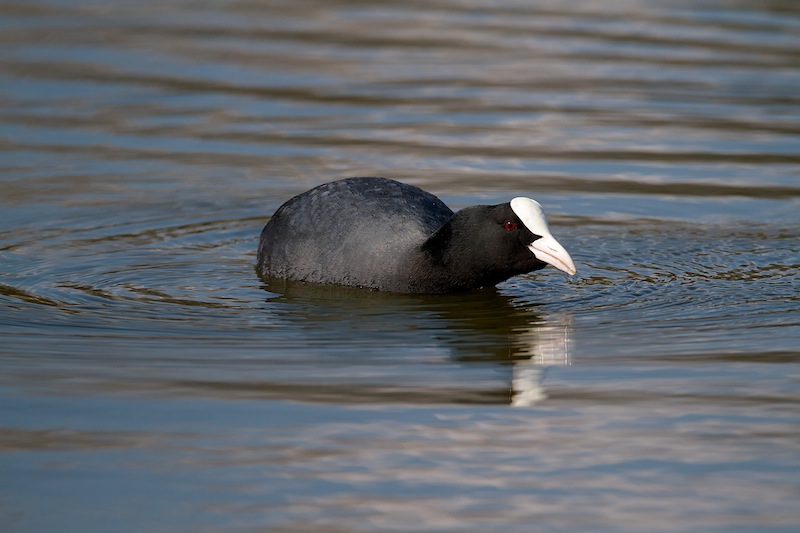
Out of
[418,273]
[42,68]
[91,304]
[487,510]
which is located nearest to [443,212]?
[418,273]

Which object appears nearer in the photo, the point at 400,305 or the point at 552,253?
the point at 552,253

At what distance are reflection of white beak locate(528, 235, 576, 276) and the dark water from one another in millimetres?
254

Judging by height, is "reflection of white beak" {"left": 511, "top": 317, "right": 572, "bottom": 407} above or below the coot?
below

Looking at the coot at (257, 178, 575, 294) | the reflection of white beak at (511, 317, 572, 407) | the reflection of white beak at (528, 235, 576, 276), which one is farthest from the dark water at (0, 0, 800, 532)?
the reflection of white beak at (528, 235, 576, 276)

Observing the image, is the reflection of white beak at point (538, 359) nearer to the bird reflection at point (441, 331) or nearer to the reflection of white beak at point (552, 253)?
the bird reflection at point (441, 331)

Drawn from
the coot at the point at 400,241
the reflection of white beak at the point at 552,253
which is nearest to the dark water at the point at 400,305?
the coot at the point at 400,241

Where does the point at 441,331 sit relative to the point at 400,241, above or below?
below

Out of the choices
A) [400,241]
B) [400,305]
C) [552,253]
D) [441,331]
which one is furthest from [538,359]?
[400,241]

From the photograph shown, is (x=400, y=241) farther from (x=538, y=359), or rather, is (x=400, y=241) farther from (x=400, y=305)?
(x=538, y=359)

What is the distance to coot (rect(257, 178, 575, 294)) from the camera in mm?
7023

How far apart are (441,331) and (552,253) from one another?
66 centimetres

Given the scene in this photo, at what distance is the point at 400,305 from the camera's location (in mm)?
7098

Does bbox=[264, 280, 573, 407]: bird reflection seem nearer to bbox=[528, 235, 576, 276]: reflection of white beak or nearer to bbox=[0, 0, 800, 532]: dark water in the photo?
bbox=[0, 0, 800, 532]: dark water

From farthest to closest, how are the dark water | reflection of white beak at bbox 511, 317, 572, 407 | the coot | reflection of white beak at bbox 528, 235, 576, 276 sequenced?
the coot → reflection of white beak at bbox 528, 235, 576, 276 → reflection of white beak at bbox 511, 317, 572, 407 → the dark water
